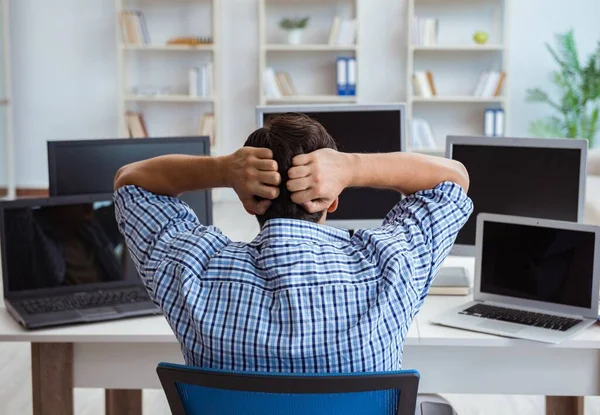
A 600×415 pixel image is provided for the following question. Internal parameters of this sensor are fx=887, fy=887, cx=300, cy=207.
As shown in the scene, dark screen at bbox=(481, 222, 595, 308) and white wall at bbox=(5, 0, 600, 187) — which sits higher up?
white wall at bbox=(5, 0, 600, 187)

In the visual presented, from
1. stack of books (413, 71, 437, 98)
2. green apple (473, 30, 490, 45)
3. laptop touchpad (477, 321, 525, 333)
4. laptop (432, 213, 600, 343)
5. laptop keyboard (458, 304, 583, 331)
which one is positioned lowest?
laptop touchpad (477, 321, 525, 333)

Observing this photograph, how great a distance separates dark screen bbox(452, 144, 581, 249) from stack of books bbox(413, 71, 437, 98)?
187 inches

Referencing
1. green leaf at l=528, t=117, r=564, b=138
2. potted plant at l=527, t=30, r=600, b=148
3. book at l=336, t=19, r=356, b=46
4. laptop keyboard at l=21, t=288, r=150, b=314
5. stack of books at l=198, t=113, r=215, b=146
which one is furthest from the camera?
stack of books at l=198, t=113, r=215, b=146

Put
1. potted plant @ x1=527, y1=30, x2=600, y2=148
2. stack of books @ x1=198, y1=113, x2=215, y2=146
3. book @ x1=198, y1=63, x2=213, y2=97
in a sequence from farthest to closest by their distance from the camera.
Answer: stack of books @ x1=198, y1=113, x2=215, y2=146 < book @ x1=198, y1=63, x2=213, y2=97 < potted plant @ x1=527, y1=30, x2=600, y2=148

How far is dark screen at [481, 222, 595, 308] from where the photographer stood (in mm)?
2135

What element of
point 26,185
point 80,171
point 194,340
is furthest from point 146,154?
point 26,185

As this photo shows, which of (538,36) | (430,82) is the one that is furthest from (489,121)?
(538,36)

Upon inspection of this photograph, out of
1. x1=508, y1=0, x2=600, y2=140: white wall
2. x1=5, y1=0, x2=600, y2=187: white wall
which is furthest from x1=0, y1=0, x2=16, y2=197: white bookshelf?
x1=508, y1=0, x2=600, y2=140: white wall

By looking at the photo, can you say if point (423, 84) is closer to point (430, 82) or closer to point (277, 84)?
point (430, 82)

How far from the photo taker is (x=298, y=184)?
4.34ft

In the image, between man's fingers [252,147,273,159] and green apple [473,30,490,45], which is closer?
man's fingers [252,147,273,159]

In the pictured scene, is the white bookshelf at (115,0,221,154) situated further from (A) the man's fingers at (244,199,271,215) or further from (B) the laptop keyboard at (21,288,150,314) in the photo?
(A) the man's fingers at (244,199,271,215)

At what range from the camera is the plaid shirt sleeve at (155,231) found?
1.33 metres

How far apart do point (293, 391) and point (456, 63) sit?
6.47m
